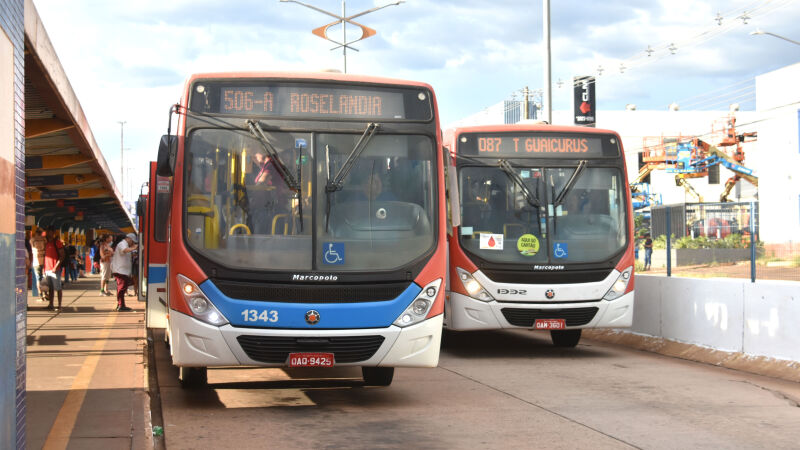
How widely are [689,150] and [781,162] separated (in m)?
17.9

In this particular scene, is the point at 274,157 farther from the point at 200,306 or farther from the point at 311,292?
the point at 200,306

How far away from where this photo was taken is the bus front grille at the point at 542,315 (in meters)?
12.8

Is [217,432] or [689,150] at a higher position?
[689,150]

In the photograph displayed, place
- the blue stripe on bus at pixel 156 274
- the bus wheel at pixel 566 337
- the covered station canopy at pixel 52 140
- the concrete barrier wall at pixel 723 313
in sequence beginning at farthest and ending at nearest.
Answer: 1. the bus wheel at pixel 566 337
2. the blue stripe on bus at pixel 156 274
3. the concrete barrier wall at pixel 723 313
4. the covered station canopy at pixel 52 140

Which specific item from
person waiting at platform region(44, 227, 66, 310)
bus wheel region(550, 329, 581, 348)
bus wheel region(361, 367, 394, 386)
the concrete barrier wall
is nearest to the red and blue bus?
bus wheel region(361, 367, 394, 386)

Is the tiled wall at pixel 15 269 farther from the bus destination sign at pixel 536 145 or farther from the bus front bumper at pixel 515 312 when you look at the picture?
the bus destination sign at pixel 536 145

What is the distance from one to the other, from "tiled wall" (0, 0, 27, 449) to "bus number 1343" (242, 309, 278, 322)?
2861mm

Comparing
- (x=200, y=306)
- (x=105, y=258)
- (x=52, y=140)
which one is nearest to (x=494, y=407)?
(x=200, y=306)

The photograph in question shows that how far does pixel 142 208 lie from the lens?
49.3 ft

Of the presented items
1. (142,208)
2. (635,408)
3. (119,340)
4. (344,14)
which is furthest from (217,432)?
Result: (344,14)

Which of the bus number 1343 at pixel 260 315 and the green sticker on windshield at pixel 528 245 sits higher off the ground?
the green sticker on windshield at pixel 528 245

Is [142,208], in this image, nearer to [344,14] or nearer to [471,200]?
[471,200]

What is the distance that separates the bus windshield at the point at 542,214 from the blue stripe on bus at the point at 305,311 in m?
4.70

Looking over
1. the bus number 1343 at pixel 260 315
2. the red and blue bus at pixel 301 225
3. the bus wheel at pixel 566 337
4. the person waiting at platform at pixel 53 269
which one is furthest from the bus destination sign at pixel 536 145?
the person waiting at platform at pixel 53 269
